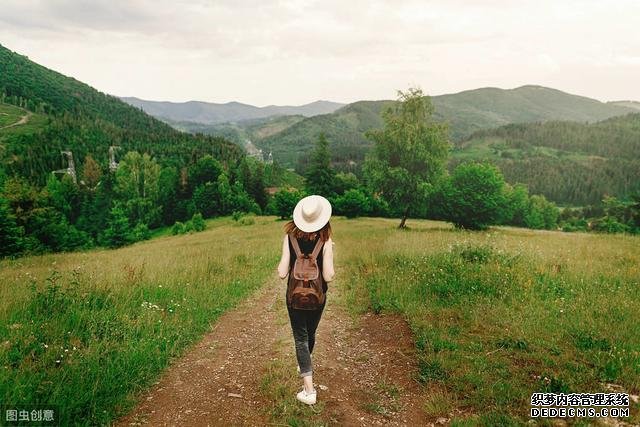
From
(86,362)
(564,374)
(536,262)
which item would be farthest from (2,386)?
(536,262)

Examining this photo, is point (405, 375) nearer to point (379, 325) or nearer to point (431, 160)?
point (379, 325)

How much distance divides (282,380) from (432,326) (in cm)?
310

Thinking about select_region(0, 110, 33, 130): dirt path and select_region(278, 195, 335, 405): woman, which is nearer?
select_region(278, 195, 335, 405): woman

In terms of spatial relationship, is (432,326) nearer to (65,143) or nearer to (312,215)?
(312,215)

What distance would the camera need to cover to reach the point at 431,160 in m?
31.3

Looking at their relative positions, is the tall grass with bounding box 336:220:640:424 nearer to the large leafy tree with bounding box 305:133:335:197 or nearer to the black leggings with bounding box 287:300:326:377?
the black leggings with bounding box 287:300:326:377

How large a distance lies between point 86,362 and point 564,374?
6.94 m

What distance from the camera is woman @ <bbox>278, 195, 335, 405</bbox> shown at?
17.6 ft

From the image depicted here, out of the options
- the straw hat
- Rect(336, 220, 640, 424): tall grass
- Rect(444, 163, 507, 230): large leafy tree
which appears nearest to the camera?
Rect(336, 220, 640, 424): tall grass

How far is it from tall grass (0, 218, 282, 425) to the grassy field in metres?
0.02

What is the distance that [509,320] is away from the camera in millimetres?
7074

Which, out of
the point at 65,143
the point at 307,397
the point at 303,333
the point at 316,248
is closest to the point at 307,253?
the point at 316,248

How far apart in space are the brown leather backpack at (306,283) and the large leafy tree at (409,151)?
26700 mm

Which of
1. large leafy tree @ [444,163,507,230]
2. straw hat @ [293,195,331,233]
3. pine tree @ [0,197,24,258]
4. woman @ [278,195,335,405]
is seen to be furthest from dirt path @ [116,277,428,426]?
pine tree @ [0,197,24,258]
